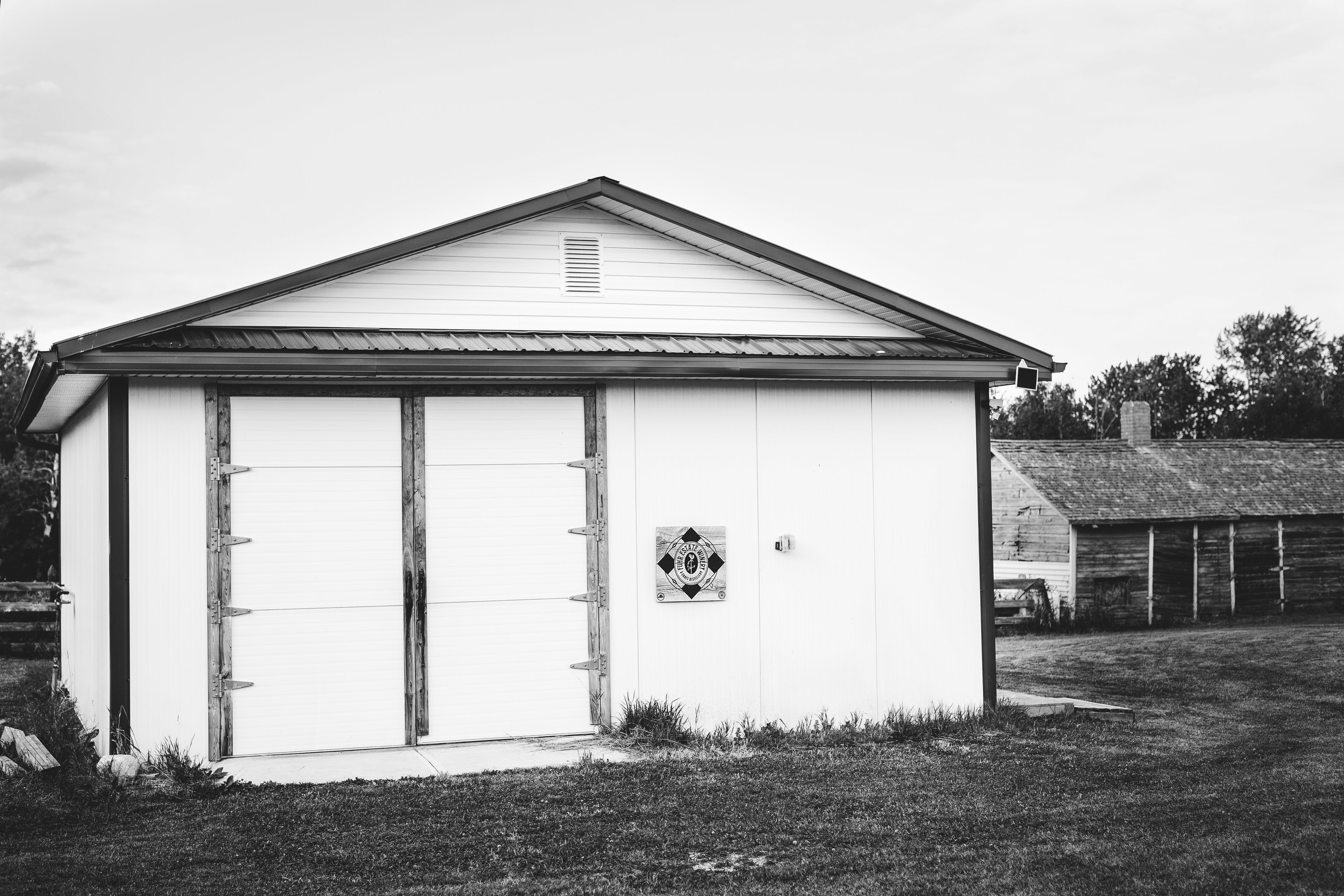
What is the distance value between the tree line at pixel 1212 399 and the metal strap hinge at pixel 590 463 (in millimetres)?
51663

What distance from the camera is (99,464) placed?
10.8m

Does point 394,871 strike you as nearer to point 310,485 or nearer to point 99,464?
point 310,485

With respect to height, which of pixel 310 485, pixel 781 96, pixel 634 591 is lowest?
pixel 634 591

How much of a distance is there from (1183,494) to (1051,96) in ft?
37.5

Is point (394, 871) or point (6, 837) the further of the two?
point (6, 837)

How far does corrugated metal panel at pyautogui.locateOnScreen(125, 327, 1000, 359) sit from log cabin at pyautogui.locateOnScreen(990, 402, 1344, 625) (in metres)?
17.9

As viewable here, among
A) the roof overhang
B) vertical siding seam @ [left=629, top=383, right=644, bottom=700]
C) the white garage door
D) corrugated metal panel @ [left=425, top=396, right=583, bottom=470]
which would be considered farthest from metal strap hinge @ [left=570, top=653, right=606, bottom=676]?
the roof overhang

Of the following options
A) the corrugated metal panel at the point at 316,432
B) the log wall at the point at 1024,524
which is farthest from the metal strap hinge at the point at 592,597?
the log wall at the point at 1024,524

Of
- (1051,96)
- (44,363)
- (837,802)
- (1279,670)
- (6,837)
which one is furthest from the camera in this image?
(1051,96)

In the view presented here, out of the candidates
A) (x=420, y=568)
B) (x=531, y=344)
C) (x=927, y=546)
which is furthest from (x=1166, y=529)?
(x=420, y=568)

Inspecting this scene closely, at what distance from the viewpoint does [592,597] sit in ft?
35.5

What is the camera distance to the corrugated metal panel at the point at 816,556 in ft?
36.8

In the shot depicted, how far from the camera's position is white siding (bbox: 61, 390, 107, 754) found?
33.9 ft

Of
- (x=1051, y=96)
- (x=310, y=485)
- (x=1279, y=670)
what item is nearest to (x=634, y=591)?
(x=310, y=485)
